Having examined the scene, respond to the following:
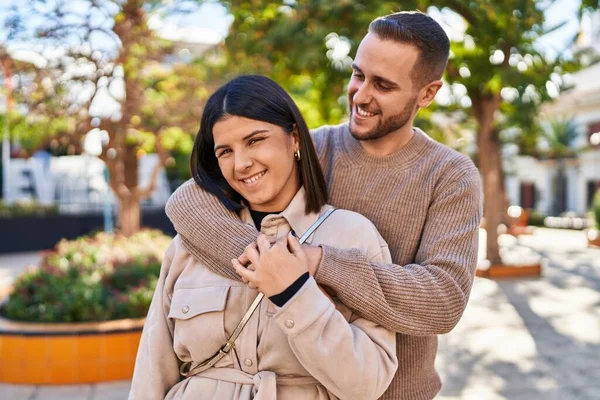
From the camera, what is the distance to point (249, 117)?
166 cm

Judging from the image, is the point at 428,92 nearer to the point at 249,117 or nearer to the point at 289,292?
the point at 249,117

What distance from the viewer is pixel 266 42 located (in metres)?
8.47

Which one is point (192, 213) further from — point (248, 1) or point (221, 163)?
point (248, 1)

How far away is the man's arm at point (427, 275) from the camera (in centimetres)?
157

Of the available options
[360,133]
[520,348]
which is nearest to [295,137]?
[360,133]

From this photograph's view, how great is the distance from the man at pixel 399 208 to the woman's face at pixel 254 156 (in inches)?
4.4

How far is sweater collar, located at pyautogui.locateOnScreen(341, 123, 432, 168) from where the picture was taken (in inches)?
79.5

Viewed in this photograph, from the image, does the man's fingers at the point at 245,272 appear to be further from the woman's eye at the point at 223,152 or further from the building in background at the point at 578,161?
the building in background at the point at 578,161

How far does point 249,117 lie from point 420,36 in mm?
612

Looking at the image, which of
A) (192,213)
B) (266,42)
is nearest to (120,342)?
(192,213)

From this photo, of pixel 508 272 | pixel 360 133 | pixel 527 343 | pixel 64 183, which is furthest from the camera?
pixel 64 183

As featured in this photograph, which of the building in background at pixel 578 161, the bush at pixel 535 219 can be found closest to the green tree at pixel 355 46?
the bush at pixel 535 219

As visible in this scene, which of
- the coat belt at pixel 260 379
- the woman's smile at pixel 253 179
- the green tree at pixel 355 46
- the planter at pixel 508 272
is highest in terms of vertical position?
the green tree at pixel 355 46

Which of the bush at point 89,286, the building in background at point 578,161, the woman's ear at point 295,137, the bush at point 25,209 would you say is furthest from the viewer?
the building in background at point 578,161
